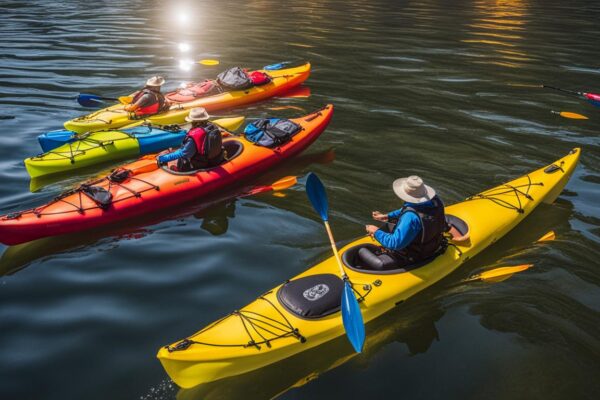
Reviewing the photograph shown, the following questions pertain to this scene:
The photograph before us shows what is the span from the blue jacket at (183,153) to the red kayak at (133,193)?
0.48 ft

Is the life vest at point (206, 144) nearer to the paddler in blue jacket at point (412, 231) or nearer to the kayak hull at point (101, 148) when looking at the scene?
the kayak hull at point (101, 148)

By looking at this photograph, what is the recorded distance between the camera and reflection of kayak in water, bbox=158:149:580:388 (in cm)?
451

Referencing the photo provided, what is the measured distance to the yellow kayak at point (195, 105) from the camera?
1040cm

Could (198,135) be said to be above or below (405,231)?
below

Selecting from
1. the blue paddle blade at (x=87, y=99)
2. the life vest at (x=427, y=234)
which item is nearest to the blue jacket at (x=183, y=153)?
the life vest at (x=427, y=234)

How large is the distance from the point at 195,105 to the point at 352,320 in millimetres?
8272

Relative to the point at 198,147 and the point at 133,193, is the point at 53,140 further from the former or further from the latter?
the point at 198,147

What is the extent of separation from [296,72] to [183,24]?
12.7 m

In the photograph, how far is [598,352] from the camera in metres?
5.11

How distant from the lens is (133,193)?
746 centimetres

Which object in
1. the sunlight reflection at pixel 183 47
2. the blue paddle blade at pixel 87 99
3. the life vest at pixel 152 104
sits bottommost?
the sunlight reflection at pixel 183 47

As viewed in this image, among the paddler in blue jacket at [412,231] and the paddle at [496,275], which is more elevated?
the paddler in blue jacket at [412,231]

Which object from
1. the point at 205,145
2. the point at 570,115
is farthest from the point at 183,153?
the point at 570,115

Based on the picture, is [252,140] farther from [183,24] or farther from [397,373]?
[183,24]
